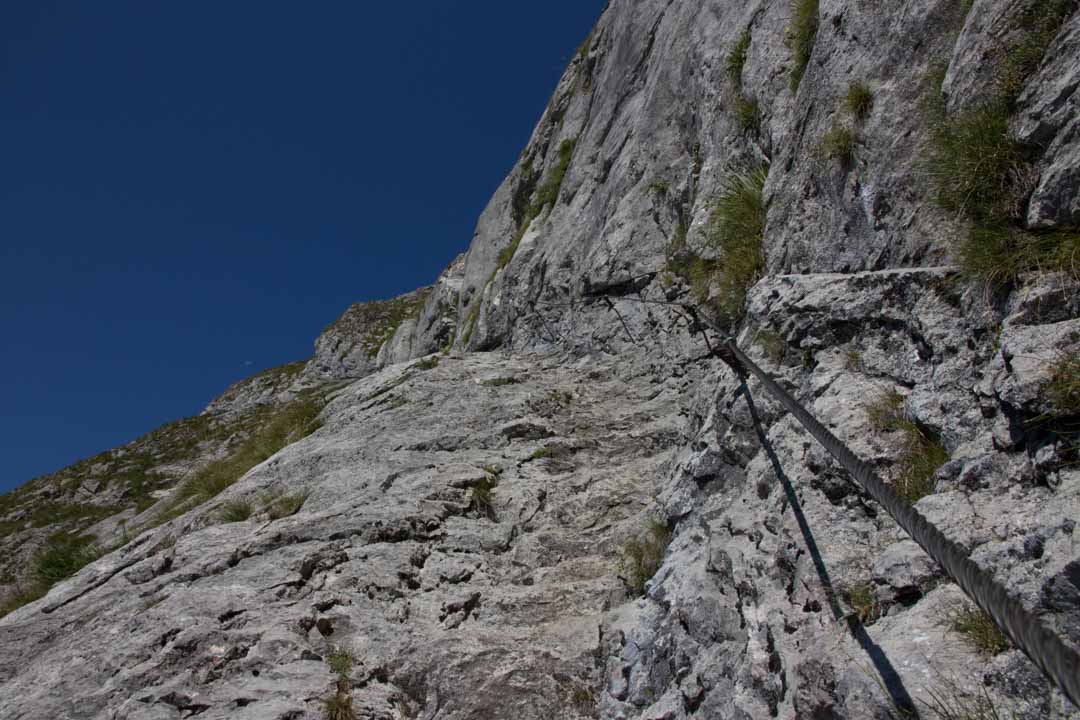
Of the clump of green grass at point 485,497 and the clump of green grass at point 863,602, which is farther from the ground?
the clump of green grass at point 485,497

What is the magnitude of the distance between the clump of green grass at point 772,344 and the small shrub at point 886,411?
1421 mm

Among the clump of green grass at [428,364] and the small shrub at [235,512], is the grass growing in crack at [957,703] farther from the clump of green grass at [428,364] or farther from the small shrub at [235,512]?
the clump of green grass at [428,364]

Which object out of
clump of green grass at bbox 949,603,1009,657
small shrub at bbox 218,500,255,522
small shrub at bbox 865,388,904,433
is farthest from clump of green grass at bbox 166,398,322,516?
clump of green grass at bbox 949,603,1009,657

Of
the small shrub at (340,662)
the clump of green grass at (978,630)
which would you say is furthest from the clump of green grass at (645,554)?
the clump of green grass at (978,630)

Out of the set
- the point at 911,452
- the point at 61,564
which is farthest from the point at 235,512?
the point at 911,452

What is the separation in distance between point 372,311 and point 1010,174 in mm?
52299

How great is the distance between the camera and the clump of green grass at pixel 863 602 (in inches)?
131

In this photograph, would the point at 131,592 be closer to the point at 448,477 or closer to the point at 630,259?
the point at 448,477

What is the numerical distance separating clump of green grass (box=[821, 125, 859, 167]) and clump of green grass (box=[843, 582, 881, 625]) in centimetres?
446

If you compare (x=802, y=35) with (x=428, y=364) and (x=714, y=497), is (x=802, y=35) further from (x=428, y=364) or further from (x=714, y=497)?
(x=428, y=364)

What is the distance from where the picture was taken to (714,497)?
5555mm

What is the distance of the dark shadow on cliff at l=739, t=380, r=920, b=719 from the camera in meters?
2.80

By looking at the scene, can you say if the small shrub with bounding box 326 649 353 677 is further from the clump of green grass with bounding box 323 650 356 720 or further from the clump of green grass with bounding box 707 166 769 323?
the clump of green grass with bounding box 707 166 769 323

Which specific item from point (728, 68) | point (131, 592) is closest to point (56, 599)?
point (131, 592)
